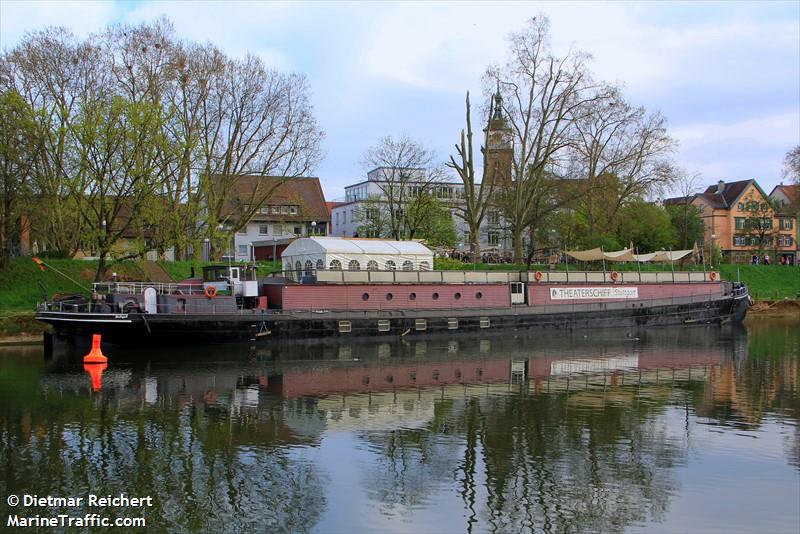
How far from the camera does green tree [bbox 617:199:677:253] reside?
60.7 meters

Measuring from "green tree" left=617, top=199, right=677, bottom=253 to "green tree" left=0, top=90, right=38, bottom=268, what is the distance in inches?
1733

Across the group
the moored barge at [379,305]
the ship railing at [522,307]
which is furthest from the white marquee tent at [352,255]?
the ship railing at [522,307]

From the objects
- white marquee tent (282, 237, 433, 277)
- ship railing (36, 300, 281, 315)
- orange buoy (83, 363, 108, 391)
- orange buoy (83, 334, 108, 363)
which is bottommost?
orange buoy (83, 363, 108, 391)

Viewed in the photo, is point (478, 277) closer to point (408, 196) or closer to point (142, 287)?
point (142, 287)

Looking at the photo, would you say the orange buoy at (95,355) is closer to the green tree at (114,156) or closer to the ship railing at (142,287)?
the ship railing at (142,287)

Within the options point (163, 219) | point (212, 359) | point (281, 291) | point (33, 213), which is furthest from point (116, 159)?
point (212, 359)

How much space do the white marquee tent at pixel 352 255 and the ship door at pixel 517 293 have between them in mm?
4636

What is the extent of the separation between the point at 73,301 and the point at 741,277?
5411 centimetres

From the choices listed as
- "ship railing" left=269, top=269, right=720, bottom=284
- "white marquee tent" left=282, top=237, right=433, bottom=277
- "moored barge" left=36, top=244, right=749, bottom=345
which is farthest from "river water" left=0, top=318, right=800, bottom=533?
"white marquee tent" left=282, top=237, right=433, bottom=277

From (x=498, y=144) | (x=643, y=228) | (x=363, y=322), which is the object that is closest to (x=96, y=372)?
(x=363, y=322)

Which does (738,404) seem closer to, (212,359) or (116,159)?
(212,359)

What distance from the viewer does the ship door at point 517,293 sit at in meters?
39.0

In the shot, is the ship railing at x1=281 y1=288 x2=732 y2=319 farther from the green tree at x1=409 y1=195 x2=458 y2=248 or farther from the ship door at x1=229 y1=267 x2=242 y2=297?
the green tree at x1=409 y1=195 x2=458 y2=248

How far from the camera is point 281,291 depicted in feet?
109
